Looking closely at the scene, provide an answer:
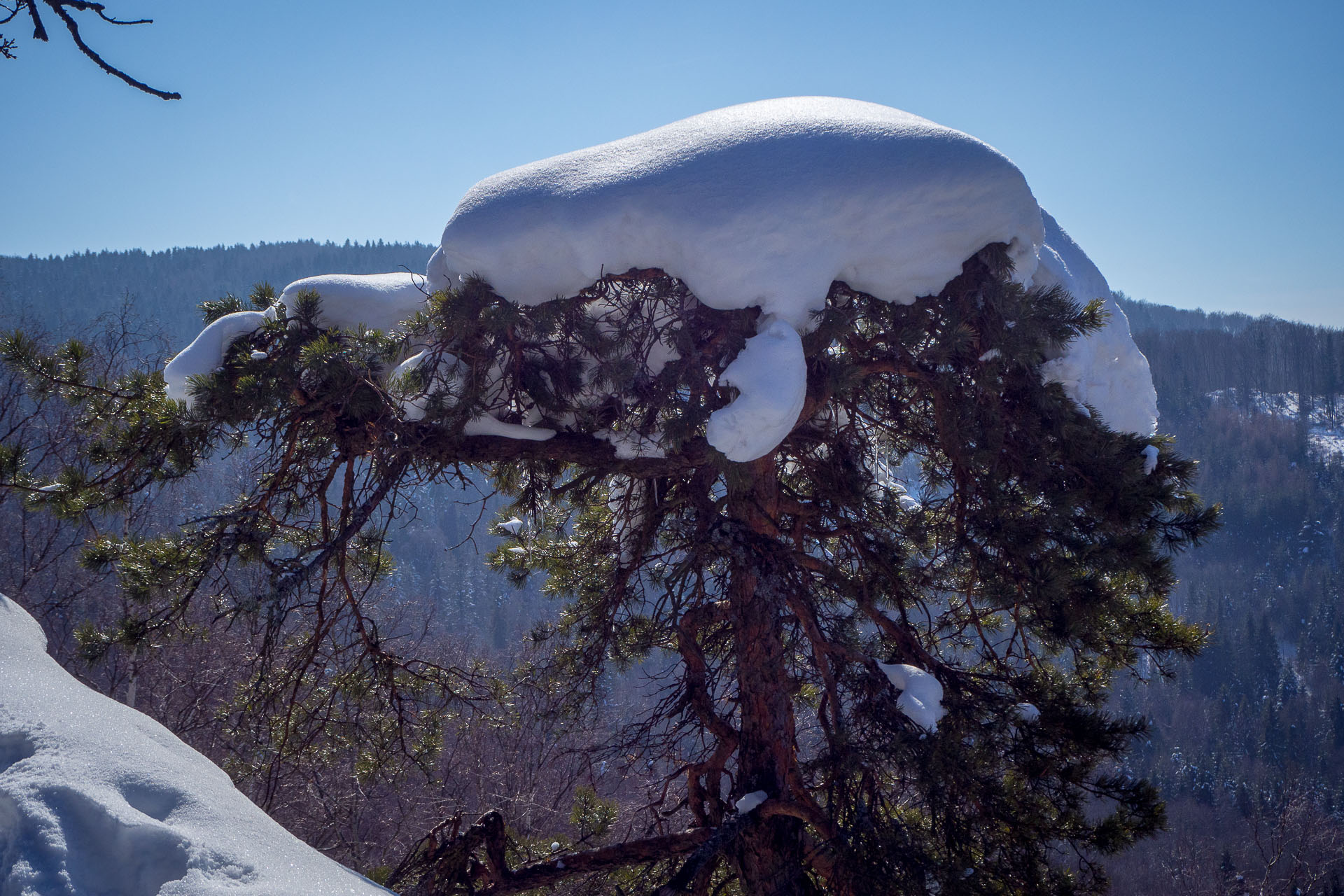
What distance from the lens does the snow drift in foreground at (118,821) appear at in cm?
139

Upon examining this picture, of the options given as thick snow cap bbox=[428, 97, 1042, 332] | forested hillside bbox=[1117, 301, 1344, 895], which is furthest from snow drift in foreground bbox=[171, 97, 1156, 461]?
forested hillside bbox=[1117, 301, 1344, 895]

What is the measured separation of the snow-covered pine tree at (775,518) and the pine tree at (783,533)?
16 mm

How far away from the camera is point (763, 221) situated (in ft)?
10.3

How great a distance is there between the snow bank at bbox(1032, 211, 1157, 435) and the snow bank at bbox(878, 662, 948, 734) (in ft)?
4.69

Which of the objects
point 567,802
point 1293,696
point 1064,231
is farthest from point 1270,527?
point 1064,231

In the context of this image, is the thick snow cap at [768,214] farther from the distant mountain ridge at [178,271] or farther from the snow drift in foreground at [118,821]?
the distant mountain ridge at [178,271]

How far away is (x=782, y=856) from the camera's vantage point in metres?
3.88

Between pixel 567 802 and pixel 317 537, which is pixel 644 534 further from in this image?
pixel 567 802

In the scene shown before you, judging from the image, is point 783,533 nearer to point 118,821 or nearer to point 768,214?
point 768,214

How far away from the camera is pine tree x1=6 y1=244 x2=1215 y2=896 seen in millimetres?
3320

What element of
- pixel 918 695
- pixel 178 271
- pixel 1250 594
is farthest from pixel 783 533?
pixel 178 271

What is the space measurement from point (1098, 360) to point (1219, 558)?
60.5 metres

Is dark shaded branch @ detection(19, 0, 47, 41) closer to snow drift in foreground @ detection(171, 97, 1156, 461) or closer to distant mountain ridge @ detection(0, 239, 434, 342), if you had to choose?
snow drift in foreground @ detection(171, 97, 1156, 461)

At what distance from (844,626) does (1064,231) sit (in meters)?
2.28
